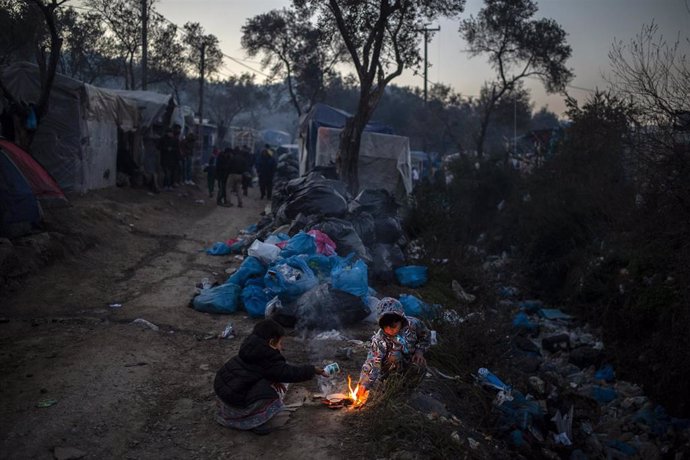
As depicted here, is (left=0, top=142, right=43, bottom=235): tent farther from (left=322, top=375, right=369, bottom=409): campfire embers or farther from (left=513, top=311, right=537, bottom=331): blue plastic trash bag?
(left=513, top=311, right=537, bottom=331): blue plastic trash bag

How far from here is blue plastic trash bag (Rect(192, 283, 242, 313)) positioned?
599cm

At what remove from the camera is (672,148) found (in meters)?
4.92

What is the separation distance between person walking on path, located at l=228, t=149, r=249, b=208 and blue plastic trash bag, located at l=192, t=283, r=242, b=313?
894 cm

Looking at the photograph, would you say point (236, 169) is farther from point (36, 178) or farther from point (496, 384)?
point (496, 384)

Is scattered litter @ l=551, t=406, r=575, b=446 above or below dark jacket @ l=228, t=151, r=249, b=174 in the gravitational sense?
below

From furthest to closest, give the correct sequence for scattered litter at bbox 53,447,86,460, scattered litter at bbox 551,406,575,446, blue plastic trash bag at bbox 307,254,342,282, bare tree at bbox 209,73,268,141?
bare tree at bbox 209,73,268,141
blue plastic trash bag at bbox 307,254,342,282
scattered litter at bbox 551,406,575,446
scattered litter at bbox 53,447,86,460

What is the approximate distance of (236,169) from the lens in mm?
14852

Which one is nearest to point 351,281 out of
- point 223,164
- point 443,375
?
point 443,375

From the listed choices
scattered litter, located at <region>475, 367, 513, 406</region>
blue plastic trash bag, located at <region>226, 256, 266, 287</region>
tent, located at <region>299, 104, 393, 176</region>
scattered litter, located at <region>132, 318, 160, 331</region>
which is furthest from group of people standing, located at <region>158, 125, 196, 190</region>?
scattered litter, located at <region>475, 367, 513, 406</region>

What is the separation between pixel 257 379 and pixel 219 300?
2734 millimetres

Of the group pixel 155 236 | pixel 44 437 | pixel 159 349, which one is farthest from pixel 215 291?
pixel 155 236

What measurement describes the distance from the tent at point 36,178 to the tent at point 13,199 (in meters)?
0.24

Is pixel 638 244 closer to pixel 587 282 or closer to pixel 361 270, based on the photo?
pixel 587 282

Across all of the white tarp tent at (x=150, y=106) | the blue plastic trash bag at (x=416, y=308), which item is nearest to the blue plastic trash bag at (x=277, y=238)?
the blue plastic trash bag at (x=416, y=308)
